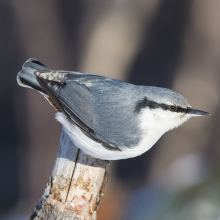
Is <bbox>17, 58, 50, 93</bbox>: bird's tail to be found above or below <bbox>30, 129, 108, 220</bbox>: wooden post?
above

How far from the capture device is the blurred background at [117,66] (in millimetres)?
3496

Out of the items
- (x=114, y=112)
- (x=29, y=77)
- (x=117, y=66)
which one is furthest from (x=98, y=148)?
(x=117, y=66)

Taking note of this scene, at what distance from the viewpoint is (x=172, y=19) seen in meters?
3.54

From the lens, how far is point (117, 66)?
370cm

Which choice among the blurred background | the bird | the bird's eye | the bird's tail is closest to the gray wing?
the bird

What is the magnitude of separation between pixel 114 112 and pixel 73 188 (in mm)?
574

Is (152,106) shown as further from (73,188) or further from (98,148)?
(73,188)

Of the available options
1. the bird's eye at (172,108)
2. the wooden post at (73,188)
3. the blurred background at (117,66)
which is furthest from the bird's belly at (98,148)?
the blurred background at (117,66)

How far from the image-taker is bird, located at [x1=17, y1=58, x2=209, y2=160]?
1.76 meters

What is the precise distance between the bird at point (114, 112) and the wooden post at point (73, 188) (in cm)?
12

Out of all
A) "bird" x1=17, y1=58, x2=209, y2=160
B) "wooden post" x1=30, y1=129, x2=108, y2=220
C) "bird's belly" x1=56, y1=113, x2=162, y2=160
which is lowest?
"wooden post" x1=30, y1=129, x2=108, y2=220

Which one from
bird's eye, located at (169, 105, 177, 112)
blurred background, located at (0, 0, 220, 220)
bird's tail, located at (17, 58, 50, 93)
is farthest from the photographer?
blurred background, located at (0, 0, 220, 220)

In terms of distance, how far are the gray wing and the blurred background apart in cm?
181

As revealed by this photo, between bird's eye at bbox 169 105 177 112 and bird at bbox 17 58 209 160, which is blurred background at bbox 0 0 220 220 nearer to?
bird at bbox 17 58 209 160
